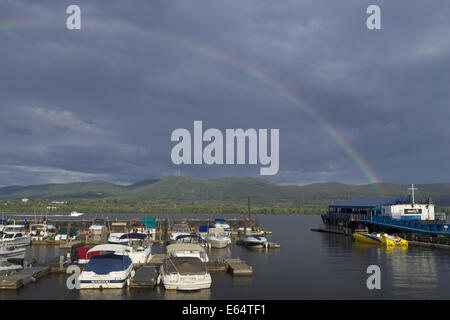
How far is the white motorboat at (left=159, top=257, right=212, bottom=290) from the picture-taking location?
35.4 meters

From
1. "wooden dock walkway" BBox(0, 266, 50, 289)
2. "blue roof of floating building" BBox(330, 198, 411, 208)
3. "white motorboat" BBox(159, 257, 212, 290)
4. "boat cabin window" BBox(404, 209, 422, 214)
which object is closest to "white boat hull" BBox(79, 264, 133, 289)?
"white motorboat" BBox(159, 257, 212, 290)

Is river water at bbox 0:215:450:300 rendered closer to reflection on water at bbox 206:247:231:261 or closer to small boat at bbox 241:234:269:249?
reflection on water at bbox 206:247:231:261

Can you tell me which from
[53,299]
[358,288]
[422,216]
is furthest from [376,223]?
[53,299]

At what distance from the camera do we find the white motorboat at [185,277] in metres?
35.4

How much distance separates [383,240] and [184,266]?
191 ft

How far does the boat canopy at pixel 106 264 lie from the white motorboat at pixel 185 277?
4.47 meters

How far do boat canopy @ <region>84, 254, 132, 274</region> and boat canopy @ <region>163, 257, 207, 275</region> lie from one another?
441cm

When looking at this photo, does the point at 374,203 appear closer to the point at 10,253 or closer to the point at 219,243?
the point at 219,243

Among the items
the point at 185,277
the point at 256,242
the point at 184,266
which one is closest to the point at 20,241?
the point at 256,242

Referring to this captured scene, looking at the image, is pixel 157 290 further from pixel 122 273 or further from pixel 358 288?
pixel 358 288

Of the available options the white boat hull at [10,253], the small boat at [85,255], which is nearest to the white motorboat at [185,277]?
the small boat at [85,255]

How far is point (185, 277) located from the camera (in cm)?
3547

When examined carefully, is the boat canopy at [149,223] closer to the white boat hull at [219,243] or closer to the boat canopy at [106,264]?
the white boat hull at [219,243]

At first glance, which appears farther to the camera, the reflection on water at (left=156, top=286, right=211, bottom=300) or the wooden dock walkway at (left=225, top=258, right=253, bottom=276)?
the wooden dock walkway at (left=225, top=258, right=253, bottom=276)
